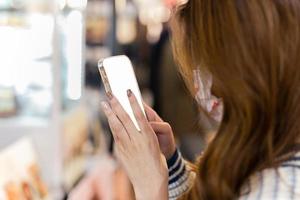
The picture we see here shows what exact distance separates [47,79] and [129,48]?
393cm

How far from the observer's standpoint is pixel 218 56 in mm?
1180

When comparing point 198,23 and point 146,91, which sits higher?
point 198,23

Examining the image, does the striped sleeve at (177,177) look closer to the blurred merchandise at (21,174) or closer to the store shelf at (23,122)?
the blurred merchandise at (21,174)

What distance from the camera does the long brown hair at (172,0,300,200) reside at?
1.16 meters

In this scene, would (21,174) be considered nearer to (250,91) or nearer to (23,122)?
(23,122)

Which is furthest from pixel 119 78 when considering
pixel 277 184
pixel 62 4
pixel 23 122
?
pixel 62 4

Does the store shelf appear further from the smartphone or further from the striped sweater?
the striped sweater

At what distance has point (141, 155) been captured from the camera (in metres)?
1.31

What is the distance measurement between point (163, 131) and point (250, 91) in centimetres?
43

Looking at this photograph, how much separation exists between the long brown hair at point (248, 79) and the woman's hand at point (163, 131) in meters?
0.34

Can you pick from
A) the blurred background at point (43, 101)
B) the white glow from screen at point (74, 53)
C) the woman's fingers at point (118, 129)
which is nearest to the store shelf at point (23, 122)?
the blurred background at point (43, 101)

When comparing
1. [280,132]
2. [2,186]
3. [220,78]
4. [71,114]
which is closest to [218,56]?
[220,78]

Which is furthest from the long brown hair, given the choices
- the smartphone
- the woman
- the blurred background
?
the blurred background

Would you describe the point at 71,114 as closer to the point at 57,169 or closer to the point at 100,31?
the point at 57,169
